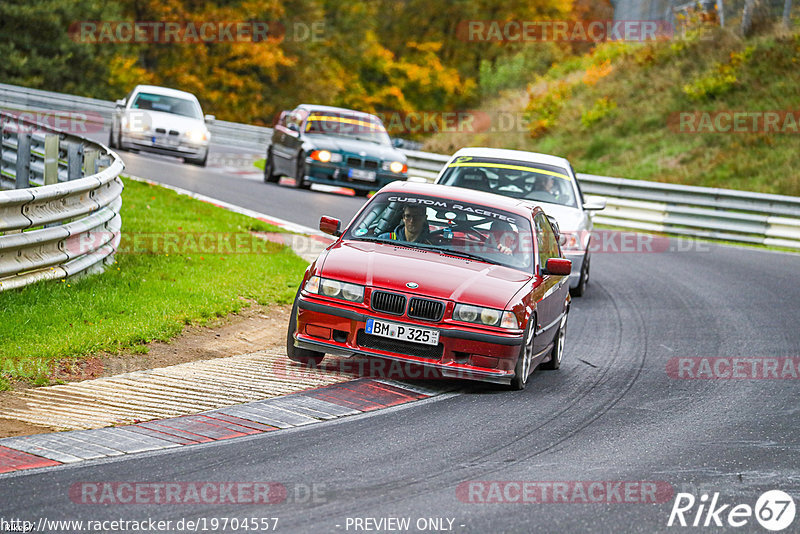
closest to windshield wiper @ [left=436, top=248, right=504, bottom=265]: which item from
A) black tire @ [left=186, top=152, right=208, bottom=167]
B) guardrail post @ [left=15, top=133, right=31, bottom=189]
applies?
guardrail post @ [left=15, top=133, right=31, bottom=189]

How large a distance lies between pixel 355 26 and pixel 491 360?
59284 mm

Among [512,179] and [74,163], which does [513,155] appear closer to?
[512,179]

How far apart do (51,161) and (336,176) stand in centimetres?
1026

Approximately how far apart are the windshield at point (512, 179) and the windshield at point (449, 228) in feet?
15.2

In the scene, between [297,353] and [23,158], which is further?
[23,158]

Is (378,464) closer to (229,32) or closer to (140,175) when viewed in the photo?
(140,175)

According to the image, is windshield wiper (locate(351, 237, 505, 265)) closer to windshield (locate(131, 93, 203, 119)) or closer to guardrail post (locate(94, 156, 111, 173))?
guardrail post (locate(94, 156, 111, 173))

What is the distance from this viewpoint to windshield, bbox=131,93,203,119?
27.2m

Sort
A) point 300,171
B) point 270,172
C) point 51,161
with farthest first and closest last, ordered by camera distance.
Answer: point 270,172, point 300,171, point 51,161

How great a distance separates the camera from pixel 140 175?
2191cm

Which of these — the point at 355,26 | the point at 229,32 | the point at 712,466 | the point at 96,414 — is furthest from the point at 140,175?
the point at 355,26

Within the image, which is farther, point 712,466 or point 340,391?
point 340,391

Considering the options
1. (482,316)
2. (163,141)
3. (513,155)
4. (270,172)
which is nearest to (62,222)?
(482,316)

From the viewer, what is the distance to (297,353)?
8961 mm
